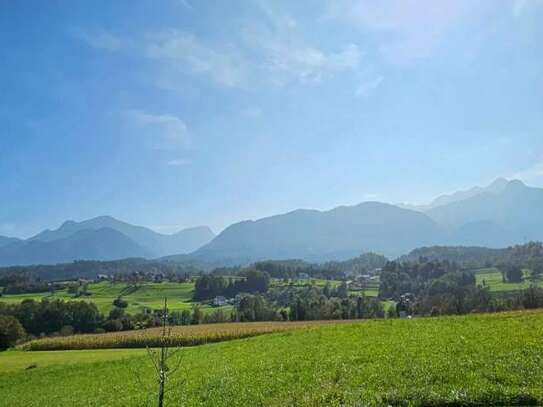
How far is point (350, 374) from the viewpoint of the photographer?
17172 millimetres

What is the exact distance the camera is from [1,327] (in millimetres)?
65500

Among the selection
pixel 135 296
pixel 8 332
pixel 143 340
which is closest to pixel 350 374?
pixel 143 340

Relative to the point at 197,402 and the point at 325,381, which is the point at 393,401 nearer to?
the point at 325,381

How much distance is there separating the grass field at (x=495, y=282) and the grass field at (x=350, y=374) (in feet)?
368

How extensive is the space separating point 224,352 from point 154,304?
104 metres

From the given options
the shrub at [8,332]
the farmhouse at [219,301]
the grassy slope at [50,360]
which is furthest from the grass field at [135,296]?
the grassy slope at [50,360]

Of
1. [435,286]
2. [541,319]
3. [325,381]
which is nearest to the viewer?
[325,381]

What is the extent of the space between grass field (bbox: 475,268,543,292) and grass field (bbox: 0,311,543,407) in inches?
4411

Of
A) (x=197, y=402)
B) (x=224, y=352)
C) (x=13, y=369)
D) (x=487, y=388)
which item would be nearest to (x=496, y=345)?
(x=487, y=388)

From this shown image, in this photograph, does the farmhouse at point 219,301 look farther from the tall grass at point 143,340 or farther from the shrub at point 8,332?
the tall grass at point 143,340

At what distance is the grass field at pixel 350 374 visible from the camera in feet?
45.1

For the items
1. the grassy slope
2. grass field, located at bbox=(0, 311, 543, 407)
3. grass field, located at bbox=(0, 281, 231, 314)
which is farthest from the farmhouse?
grass field, located at bbox=(0, 311, 543, 407)

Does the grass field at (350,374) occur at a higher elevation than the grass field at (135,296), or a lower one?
higher

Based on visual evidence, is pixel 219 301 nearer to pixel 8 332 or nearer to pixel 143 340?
pixel 8 332
